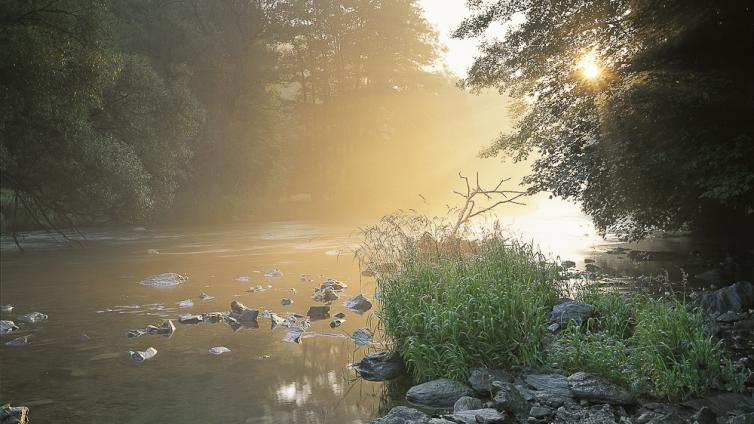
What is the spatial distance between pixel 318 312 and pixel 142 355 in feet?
12.9

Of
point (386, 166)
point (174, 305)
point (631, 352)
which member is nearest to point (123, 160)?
point (174, 305)

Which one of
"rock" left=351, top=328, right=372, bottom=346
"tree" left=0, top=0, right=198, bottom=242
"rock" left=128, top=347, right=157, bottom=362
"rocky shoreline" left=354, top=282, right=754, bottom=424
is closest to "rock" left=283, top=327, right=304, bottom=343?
"rock" left=351, top=328, right=372, bottom=346

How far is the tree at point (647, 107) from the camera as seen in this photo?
13453mm

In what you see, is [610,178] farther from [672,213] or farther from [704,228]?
[704,228]

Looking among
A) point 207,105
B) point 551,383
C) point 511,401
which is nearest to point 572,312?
point 551,383

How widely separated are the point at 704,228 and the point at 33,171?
25178mm

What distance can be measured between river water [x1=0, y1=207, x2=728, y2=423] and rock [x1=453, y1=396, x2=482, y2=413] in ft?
3.59

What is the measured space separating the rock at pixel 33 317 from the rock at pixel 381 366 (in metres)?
7.75

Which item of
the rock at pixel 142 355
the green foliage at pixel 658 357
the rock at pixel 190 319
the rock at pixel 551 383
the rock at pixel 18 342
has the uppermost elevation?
the green foliage at pixel 658 357

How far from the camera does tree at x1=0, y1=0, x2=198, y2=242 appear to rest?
696 inches

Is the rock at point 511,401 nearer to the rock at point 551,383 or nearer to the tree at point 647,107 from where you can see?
the rock at point 551,383

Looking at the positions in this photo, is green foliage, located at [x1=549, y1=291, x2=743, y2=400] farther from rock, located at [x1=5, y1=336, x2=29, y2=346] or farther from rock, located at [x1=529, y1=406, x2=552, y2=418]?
rock, located at [x1=5, y1=336, x2=29, y2=346]

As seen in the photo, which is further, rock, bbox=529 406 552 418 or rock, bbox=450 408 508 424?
rock, bbox=529 406 552 418


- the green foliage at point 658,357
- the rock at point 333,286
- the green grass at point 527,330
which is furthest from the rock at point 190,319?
the green foliage at point 658,357
